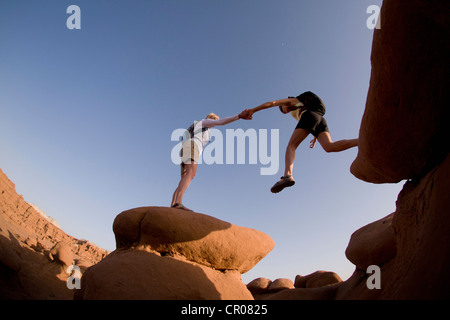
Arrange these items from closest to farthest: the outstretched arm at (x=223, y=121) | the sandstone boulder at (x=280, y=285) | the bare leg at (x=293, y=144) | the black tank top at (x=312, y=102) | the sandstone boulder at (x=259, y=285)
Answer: the bare leg at (x=293, y=144) → the black tank top at (x=312, y=102) → the outstretched arm at (x=223, y=121) → the sandstone boulder at (x=280, y=285) → the sandstone boulder at (x=259, y=285)

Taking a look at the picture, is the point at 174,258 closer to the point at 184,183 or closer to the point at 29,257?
the point at 184,183

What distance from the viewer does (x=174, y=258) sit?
8.71 ft

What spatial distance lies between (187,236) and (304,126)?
2.29 metres

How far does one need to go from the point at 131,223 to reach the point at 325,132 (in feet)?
9.98

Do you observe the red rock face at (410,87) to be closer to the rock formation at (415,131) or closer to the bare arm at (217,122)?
the rock formation at (415,131)

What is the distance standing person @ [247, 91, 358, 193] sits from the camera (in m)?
2.93

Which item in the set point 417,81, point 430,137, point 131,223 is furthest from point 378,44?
point 131,223

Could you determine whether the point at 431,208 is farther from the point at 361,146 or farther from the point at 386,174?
the point at 361,146

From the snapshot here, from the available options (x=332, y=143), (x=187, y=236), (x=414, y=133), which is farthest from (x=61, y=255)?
(x=414, y=133)

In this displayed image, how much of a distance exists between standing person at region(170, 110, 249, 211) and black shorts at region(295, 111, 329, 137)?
3.47 feet

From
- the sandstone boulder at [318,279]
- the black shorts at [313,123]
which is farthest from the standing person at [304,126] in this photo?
the sandstone boulder at [318,279]

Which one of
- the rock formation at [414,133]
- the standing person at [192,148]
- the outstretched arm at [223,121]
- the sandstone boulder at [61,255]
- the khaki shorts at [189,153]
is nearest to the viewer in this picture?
the rock formation at [414,133]

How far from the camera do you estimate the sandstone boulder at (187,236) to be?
9.02 ft

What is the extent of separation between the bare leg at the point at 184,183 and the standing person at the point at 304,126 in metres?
1.35
